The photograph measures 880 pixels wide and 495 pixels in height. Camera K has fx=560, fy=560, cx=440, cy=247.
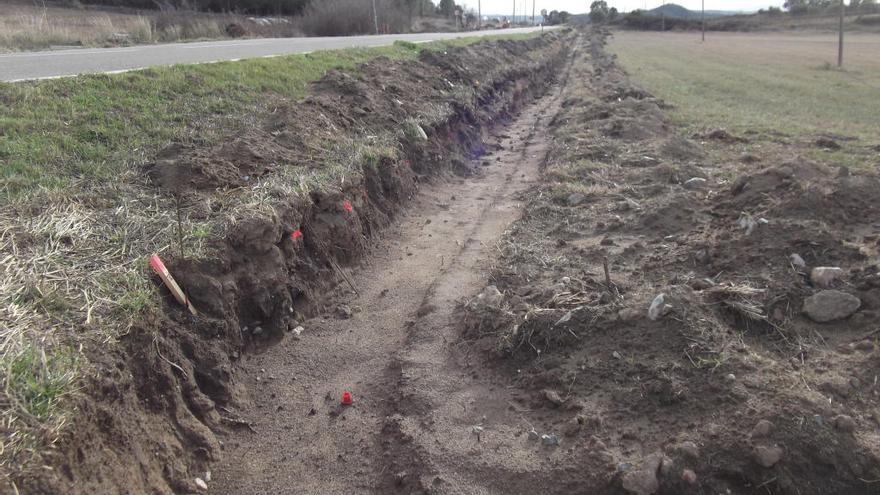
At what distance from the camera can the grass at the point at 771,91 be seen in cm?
1071

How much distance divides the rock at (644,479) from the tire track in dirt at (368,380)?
84 centimetres

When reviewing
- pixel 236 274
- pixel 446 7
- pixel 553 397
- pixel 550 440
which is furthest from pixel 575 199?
pixel 446 7

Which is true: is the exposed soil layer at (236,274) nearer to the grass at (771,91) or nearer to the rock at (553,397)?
the rock at (553,397)

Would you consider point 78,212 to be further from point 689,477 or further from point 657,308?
point 689,477

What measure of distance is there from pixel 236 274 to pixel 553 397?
2476 millimetres

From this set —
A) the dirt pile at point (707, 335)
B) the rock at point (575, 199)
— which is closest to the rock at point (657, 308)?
the dirt pile at point (707, 335)

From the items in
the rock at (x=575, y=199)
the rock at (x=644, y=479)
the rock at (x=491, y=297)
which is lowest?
the rock at (x=644, y=479)

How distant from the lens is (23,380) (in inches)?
104

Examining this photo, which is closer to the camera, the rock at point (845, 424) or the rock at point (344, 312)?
the rock at point (845, 424)

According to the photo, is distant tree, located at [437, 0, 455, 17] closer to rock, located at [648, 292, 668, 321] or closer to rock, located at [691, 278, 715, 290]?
rock, located at [691, 278, 715, 290]

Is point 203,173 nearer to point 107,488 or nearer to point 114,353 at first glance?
point 114,353

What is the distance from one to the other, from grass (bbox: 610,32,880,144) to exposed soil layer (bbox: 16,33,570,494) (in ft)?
20.0

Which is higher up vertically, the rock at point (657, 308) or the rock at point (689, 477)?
the rock at point (657, 308)

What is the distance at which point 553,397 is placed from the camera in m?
3.51
